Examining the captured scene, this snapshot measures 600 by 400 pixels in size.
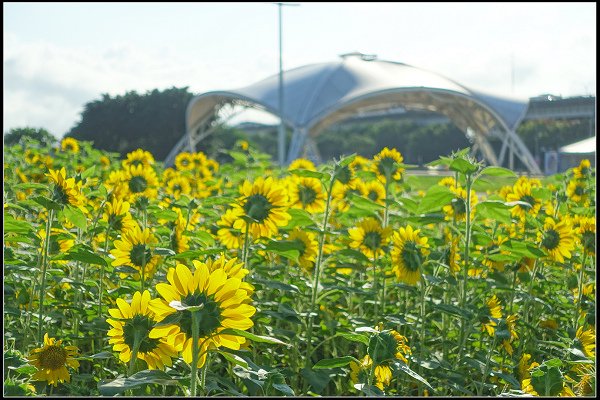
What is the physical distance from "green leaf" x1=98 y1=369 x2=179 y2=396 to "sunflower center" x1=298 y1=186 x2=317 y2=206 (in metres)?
1.57

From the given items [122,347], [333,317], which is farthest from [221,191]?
[122,347]

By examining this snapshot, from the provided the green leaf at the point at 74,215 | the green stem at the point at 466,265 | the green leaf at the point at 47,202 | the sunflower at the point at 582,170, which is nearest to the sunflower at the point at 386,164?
the green stem at the point at 466,265

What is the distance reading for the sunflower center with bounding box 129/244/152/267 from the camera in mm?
1758

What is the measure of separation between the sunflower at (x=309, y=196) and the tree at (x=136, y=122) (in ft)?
105

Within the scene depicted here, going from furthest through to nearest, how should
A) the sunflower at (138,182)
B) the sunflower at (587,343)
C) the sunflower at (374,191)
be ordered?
the sunflower at (374,191) < the sunflower at (138,182) < the sunflower at (587,343)

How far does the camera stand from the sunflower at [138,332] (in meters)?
1.36

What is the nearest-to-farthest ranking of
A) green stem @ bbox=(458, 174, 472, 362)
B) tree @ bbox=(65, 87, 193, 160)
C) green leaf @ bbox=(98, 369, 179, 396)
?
green leaf @ bbox=(98, 369, 179, 396) < green stem @ bbox=(458, 174, 472, 362) < tree @ bbox=(65, 87, 193, 160)

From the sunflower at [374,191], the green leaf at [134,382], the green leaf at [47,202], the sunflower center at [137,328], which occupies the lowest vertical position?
the green leaf at [134,382]

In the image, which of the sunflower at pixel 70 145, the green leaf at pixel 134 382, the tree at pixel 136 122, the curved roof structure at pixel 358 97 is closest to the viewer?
the green leaf at pixel 134 382

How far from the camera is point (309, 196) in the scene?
9.13 ft

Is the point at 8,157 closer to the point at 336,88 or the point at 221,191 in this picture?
the point at 221,191

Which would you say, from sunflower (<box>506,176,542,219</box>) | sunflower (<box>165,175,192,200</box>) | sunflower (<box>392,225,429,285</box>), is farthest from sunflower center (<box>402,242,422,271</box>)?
sunflower (<box>165,175,192,200</box>)

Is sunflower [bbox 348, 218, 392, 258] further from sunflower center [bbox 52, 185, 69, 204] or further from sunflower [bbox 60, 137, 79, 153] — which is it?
sunflower [bbox 60, 137, 79, 153]

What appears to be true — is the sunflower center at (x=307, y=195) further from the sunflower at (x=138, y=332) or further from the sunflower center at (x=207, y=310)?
the sunflower center at (x=207, y=310)
